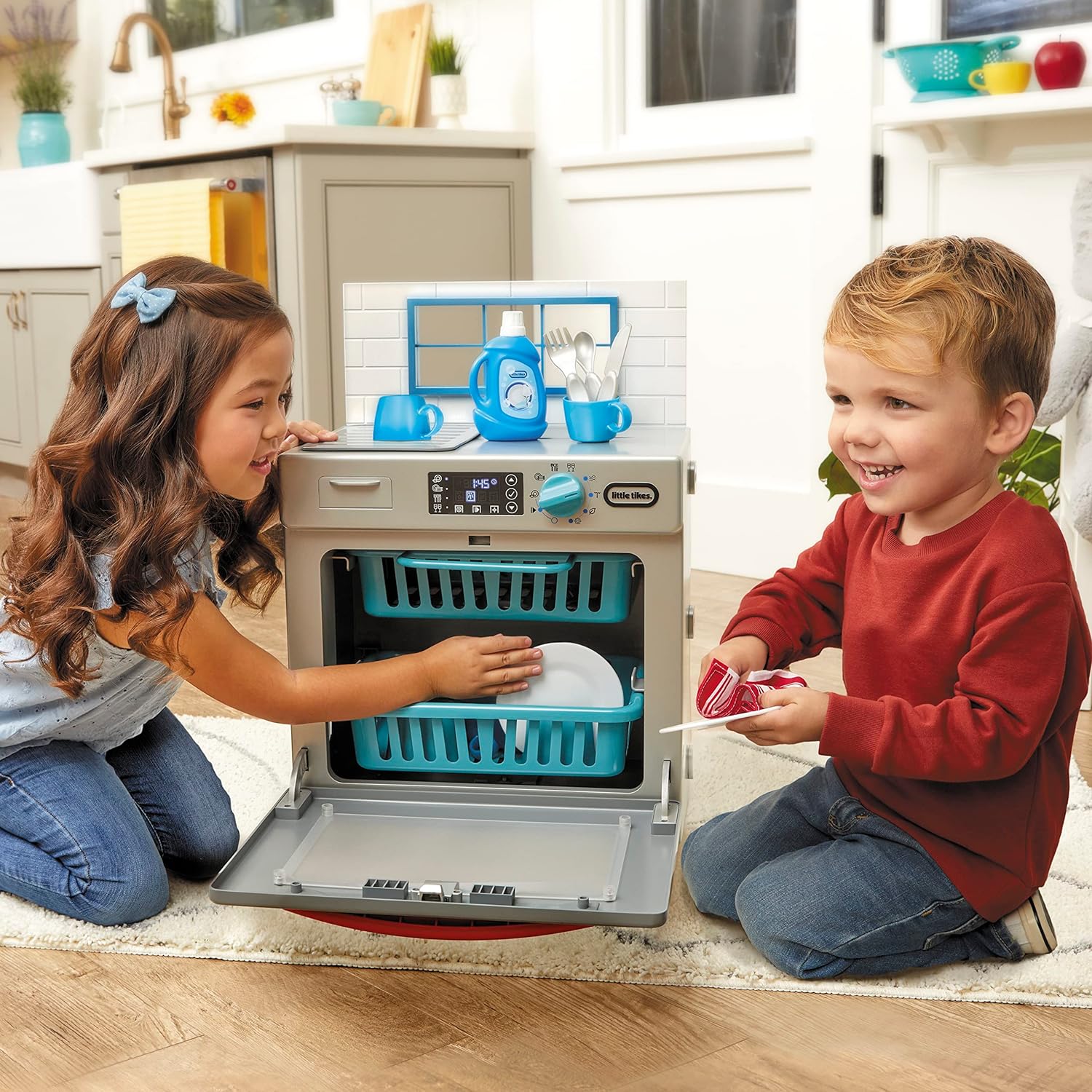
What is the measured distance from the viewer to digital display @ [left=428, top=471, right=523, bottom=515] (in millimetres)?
1243

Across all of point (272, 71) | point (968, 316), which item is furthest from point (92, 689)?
point (272, 71)

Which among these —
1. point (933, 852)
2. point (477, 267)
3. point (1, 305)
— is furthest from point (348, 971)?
point (1, 305)

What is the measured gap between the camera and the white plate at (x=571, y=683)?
1.32 m

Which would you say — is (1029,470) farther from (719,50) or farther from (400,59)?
(400,59)

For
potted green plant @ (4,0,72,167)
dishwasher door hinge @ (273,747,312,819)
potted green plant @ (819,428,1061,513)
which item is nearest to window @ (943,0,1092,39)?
potted green plant @ (819,428,1061,513)

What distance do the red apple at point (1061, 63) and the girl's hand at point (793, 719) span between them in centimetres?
135

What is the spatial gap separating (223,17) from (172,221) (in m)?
1.18

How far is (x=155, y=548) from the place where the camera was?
126cm

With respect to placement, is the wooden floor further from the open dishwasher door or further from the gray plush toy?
the gray plush toy

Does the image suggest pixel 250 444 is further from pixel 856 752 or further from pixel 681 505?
pixel 856 752

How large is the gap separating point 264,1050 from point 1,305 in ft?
10.2

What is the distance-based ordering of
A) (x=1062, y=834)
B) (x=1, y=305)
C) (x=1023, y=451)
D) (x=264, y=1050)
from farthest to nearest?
(x=1, y=305)
(x=1023, y=451)
(x=1062, y=834)
(x=264, y=1050)

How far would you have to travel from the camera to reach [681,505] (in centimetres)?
123

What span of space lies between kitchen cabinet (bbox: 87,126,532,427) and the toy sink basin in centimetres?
102
